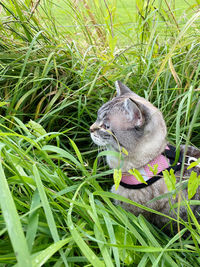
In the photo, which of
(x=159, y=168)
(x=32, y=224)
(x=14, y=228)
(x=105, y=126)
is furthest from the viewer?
(x=105, y=126)

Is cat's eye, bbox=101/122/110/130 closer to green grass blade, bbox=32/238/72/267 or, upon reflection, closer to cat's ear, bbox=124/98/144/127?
cat's ear, bbox=124/98/144/127

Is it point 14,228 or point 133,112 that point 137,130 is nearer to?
point 133,112

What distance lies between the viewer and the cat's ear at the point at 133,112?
4.16ft

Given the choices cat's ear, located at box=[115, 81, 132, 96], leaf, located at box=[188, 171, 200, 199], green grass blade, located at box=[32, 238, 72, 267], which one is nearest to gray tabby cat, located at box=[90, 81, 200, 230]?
cat's ear, located at box=[115, 81, 132, 96]

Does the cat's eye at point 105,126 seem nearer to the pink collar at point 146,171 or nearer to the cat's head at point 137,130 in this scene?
the cat's head at point 137,130

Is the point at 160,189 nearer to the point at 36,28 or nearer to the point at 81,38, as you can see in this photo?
the point at 36,28

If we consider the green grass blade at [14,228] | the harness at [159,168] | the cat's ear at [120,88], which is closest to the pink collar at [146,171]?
the harness at [159,168]

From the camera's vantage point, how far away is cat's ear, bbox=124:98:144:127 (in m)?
1.27

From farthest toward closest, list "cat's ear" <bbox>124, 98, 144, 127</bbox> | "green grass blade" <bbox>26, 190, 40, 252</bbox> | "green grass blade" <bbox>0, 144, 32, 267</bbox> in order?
"cat's ear" <bbox>124, 98, 144, 127</bbox>, "green grass blade" <bbox>26, 190, 40, 252</bbox>, "green grass blade" <bbox>0, 144, 32, 267</bbox>

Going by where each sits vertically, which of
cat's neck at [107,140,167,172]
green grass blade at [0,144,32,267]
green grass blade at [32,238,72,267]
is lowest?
cat's neck at [107,140,167,172]

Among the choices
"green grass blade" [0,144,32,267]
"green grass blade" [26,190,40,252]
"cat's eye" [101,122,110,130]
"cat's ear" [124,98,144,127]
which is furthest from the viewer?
"cat's eye" [101,122,110,130]

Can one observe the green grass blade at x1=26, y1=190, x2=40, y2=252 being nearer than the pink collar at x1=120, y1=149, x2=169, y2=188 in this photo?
Yes

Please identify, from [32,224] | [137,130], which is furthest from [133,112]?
[32,224]

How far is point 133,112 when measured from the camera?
1305 millimetres
